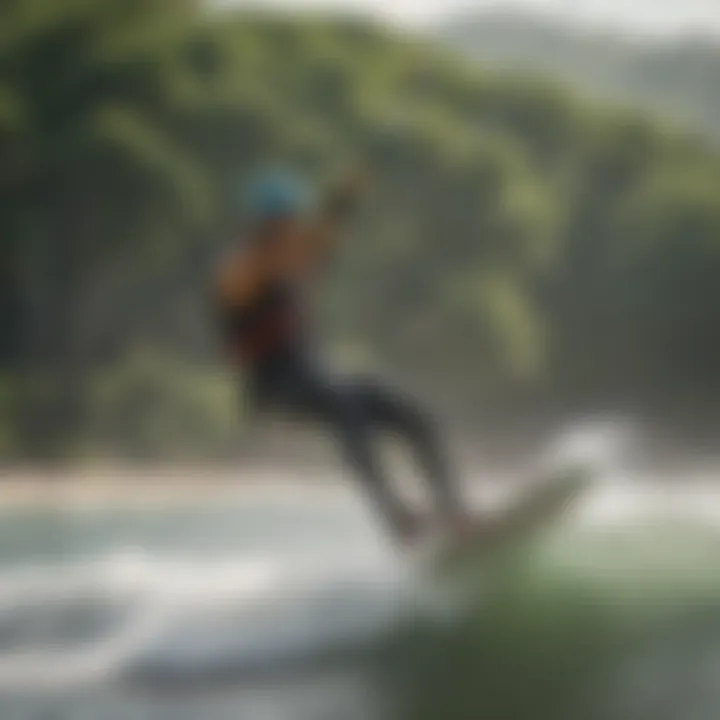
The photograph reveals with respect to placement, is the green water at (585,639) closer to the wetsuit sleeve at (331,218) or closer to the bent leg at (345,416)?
the bent leg at (345,416)

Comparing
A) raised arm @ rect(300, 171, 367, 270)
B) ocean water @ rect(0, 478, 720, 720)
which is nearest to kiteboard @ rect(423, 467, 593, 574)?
ocean water @ rect(0, 478, 720, 720)

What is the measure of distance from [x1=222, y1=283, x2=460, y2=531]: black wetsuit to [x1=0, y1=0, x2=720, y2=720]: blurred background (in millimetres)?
16

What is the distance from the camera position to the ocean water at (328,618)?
72 cm

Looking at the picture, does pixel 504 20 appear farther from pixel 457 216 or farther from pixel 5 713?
pixel 5 713

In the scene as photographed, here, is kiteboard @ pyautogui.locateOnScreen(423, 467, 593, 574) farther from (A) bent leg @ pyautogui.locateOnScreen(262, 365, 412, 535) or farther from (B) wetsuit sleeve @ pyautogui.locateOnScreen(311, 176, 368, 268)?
(B) wetsuit sleeve @ pyautogui.locateOnScreen(311, 176, 368, 268)

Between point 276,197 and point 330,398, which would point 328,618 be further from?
point 276,197

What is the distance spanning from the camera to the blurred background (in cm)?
72

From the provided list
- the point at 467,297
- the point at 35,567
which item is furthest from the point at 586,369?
the point at 35,567

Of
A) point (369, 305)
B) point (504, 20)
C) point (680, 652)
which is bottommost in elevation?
point (680, 652)

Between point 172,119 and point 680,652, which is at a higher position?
point 172,119

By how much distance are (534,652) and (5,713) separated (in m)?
0.32

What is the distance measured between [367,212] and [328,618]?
25cm

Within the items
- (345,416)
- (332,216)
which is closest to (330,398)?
(345,416)

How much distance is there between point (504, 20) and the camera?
2.57 ft
